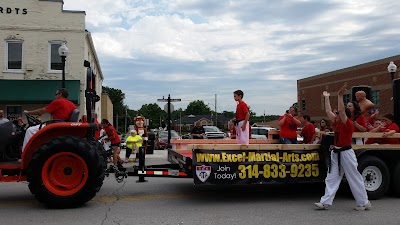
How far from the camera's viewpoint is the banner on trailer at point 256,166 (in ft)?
23.0

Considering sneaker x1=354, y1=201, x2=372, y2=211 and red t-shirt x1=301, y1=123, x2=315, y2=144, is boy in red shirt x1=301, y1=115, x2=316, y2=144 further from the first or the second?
sneaker x1=354, y1=201, x2=372, y2=211

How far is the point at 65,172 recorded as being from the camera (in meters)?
6.76

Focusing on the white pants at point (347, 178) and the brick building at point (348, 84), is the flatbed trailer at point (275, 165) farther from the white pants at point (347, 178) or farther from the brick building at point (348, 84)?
the brick building at point (348, 84)

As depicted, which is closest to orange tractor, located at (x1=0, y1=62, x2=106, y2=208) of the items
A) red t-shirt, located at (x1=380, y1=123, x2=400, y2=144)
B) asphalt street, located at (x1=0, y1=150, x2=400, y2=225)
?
asphalt street, located at (x1=0, y1=150, x2=400, y2=225)

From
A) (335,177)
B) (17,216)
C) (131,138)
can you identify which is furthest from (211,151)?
(131,138)

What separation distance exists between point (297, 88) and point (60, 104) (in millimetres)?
49761

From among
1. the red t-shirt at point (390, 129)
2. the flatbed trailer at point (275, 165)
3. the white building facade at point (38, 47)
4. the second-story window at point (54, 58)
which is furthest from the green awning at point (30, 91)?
the red t-shirt at point (390, 129)

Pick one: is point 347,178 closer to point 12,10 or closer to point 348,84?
point 12,10

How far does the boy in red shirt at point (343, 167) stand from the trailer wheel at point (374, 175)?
2.44 ft

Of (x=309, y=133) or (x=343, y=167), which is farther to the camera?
(x=309, y=133)

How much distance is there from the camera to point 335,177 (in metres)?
6.82

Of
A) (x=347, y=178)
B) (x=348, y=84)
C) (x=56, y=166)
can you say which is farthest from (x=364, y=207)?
(x=348, y=84)

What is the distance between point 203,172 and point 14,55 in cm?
1731

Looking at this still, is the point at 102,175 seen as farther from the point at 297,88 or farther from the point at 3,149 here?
the point at 297,88
